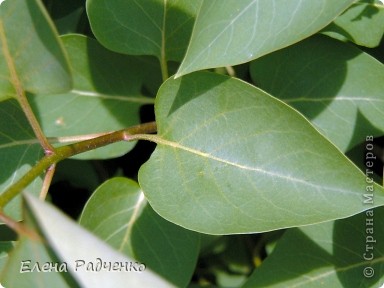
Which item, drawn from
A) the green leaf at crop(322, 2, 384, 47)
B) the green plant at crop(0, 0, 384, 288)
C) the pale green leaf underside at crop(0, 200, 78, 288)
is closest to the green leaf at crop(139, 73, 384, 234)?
the green plant at crop(0, 0, 384, 288)

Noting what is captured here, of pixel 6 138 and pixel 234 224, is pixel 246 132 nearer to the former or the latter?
pixel 234 224

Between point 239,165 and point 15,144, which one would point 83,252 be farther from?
point 15,144

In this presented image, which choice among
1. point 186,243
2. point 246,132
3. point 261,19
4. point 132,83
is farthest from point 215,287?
point 261,19

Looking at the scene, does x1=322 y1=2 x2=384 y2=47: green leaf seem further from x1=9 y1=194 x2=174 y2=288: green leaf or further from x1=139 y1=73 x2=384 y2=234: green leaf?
x1=9 y1=194 x2=174 y2=288: green leaf

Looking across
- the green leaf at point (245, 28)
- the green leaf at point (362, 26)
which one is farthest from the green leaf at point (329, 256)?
the green leaf at point (245, 28)

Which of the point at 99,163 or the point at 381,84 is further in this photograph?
the point at 99,163

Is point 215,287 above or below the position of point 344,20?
below
